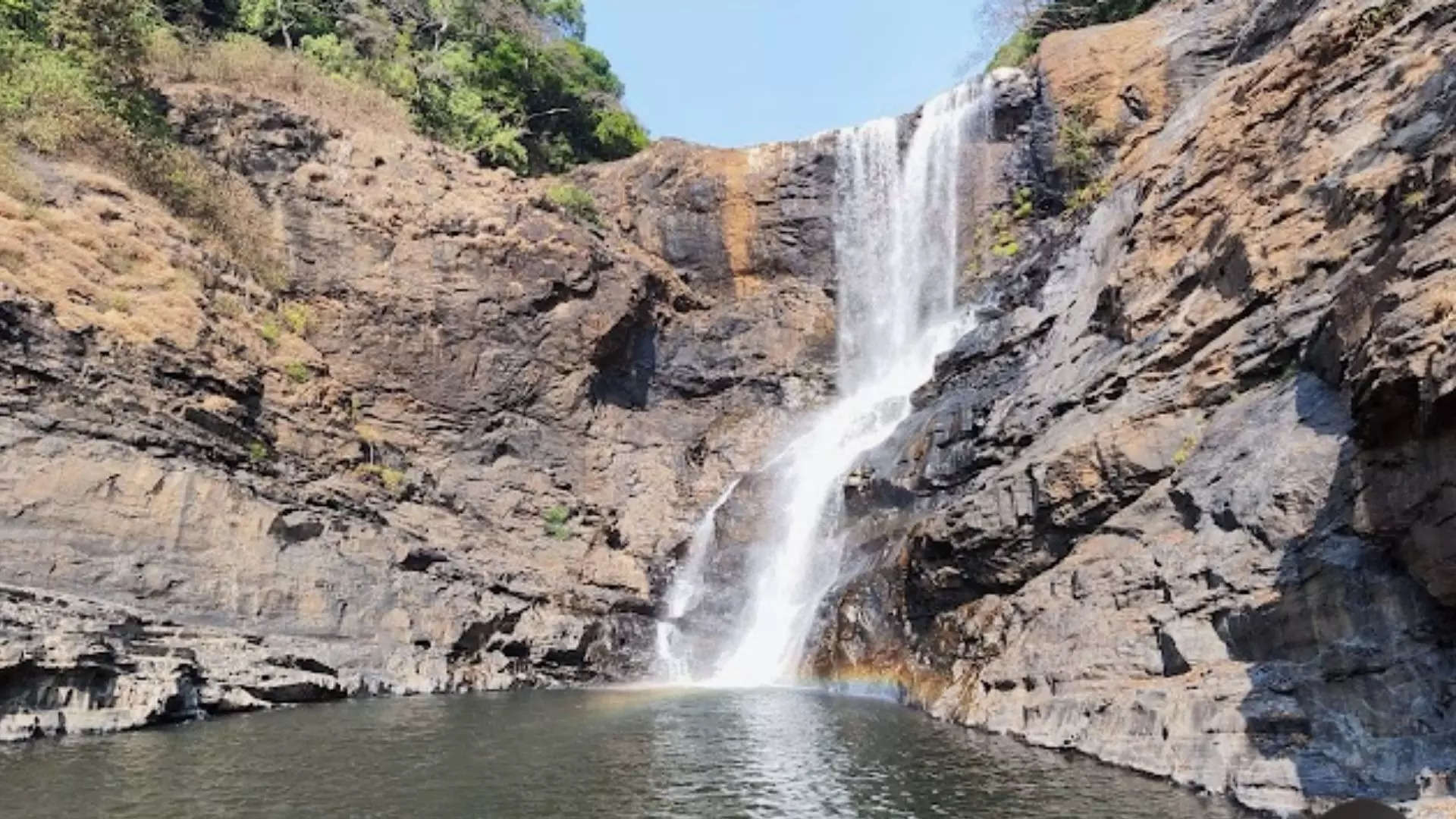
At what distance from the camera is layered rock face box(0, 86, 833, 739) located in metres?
18.8

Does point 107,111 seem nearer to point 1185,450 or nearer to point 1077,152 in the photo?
point 1185,450

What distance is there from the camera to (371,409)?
97.0 feet

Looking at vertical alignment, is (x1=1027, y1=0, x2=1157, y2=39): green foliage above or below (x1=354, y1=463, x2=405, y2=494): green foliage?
above

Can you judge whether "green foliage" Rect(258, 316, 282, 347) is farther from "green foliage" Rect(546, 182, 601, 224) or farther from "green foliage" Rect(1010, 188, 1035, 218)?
"green foliage" Rect(1010, 188, 1035, 218)

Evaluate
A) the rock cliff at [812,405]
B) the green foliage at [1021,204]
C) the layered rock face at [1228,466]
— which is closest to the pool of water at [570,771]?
the rock cliff at [812,405]

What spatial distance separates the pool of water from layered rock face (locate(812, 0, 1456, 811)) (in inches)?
55.5

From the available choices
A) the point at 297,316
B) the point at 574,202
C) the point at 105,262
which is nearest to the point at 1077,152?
the point at 574,202

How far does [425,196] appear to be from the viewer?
3259 cm

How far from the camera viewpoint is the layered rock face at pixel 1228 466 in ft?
34.9

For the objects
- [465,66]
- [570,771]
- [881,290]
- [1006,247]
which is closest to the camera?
[570,771]

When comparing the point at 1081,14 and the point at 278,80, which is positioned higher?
the point at 1081,14

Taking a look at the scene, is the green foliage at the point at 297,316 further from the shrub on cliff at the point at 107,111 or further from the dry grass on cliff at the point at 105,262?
the dry grass on cliff at the point at 105,262

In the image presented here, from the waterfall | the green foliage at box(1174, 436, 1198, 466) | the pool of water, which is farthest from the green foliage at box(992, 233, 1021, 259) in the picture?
the pool of water

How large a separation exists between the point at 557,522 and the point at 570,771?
16575 mm
